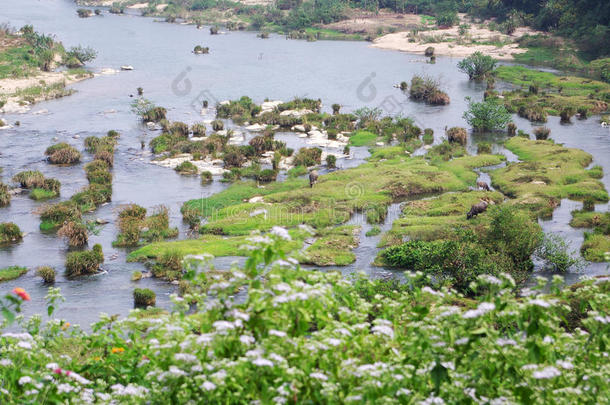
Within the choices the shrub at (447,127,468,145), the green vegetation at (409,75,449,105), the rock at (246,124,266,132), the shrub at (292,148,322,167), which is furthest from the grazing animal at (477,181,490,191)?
the green vegetation at (409,75,449,105)

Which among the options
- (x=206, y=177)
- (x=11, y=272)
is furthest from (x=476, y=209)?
(x=11, y=272)

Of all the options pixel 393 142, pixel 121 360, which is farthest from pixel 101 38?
pixel 121 360

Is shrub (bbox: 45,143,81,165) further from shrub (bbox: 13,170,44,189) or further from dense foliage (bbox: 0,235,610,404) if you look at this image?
dense foliage (bbox: 0,235,610,404)

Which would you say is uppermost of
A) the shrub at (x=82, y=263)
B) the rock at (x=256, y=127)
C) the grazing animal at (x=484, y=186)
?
the rock at (x=256, y=127)

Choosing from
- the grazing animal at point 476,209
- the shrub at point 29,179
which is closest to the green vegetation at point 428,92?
the grazing animal at point 476,209

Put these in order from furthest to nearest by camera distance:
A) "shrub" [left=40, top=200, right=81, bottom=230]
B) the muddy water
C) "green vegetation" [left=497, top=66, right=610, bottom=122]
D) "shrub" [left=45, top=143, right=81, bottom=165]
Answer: "green vegetation" [left=497, top=66, right=610, bottom=122] → "shrub" [left=45, top=143, right=81, bottom=165] → "shrub" [left=40, top=200, right=81, bottom=230] → the muddy water

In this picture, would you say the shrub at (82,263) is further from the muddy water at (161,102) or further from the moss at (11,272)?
the moss at (11,272)

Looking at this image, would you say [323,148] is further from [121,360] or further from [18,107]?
[121,360]
